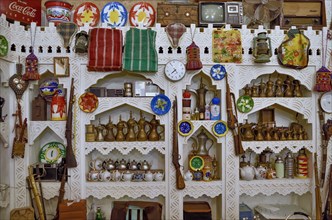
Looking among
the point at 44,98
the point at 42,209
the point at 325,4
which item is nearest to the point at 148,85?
the point at 44,98

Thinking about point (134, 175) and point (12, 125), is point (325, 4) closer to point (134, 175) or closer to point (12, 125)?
point (134, 175)

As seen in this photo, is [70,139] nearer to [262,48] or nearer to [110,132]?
[110,132]

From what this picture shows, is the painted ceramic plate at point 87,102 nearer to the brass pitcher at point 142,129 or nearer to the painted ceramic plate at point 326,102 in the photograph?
the brass pitcher at point 142,129

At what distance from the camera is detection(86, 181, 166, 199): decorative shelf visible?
2.42m

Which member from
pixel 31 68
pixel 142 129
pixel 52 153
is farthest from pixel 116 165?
pixel 31 68

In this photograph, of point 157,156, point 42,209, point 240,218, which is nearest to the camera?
point 42,209

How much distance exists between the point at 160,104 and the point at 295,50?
1.16 m

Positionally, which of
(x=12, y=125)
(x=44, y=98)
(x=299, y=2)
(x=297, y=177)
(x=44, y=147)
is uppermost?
(x=299, y=2)

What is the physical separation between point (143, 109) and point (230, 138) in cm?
74

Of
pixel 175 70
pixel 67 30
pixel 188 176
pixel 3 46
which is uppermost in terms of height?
pixel 67 30

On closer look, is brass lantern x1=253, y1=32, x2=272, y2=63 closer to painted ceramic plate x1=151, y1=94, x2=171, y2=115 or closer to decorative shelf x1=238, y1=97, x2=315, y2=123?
decorative shelf x1=238, y1=97, x2=315, y2=123

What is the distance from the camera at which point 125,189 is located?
7.98 ft

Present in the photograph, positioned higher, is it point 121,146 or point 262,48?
point 262,48

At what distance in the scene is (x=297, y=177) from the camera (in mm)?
2572
